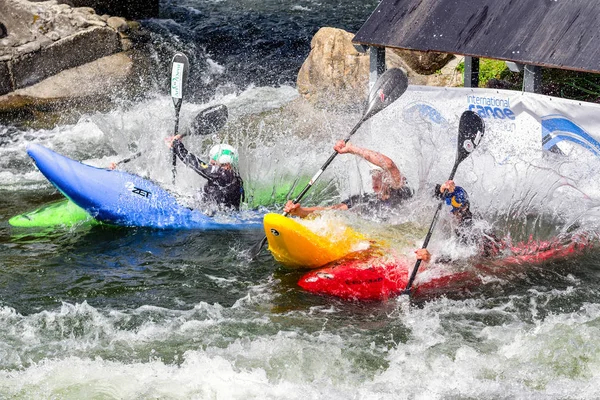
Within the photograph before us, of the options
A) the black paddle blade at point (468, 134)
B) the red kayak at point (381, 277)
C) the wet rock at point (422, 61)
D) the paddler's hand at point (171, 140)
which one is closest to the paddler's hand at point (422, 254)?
the red kayak at point (381, 277)

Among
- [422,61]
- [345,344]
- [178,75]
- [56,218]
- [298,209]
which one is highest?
[178,75]

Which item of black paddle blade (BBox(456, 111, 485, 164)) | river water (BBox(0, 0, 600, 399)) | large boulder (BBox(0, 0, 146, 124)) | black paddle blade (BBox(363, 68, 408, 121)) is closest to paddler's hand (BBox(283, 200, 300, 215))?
river water (BBox(0, 0, 600, 399))

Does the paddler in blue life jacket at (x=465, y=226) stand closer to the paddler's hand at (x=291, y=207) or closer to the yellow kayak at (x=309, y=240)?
the yellow kayak at (x=309, y=240)

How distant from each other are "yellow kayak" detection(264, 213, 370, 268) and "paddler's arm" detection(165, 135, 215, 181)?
4.70 ft

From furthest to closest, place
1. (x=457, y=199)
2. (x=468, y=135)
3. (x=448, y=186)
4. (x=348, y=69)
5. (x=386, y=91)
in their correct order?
(x=348, y=69)
(x=386, y=91)
(x=468, y=135)
(x=457, y=199)
(x=448, y=186)

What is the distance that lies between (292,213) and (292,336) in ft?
4.76

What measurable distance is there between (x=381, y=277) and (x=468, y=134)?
4.96 feet

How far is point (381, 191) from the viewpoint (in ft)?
24.4

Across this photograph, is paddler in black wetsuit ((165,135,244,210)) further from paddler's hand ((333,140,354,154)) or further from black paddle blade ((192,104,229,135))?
paddler's hand ((333,140,354,154))

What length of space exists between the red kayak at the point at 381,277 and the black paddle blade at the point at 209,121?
8.76 feet

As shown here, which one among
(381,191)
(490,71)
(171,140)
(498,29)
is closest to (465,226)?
(381,191)

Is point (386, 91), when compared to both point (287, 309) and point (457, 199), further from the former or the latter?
point (287, 309)

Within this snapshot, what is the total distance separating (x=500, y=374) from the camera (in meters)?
5.80

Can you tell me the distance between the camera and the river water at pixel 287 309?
575cm
